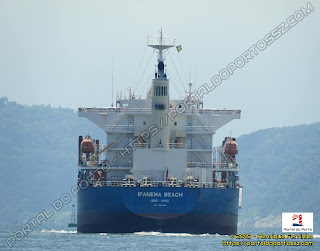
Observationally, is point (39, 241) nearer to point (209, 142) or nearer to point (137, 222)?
point (137, 222)

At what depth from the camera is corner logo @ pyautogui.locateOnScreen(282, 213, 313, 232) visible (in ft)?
243

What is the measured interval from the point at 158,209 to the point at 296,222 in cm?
1043

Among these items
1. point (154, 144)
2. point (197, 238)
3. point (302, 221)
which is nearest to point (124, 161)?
point (154, 144)

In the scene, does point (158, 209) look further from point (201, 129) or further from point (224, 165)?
point (224, 165)

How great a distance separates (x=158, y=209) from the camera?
270ft

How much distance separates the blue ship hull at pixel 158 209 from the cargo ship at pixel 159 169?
70 mm

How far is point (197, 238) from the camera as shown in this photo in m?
80.2

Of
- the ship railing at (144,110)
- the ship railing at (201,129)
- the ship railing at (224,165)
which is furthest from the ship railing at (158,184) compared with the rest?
the ship railing at (144,110)

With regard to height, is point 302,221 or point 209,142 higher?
point 209,142

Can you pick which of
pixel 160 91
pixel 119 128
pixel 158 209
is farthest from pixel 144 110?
pixel 158 209

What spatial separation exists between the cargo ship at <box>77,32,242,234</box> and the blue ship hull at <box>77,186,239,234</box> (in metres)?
0.07

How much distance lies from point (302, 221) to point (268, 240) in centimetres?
679

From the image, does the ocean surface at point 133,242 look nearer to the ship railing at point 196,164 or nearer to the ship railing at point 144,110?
the ship railing at point 196,164

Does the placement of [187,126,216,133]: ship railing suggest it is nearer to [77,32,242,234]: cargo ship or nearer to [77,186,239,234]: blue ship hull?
[77,32,242,234]: cargo ship
